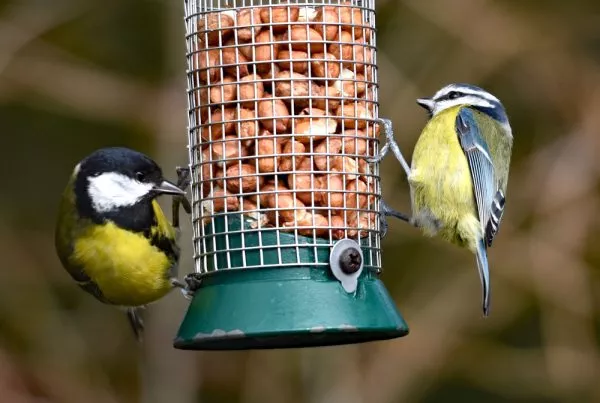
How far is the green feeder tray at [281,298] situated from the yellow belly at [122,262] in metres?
0.97

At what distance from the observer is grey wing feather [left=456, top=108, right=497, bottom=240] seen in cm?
625

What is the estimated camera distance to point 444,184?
622 cm

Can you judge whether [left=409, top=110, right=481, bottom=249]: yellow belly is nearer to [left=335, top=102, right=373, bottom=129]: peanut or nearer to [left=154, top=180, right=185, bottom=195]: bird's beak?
[left=335, top=102, right=373, bottom=129]: peanut

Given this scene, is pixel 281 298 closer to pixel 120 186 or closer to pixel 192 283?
pixel 192 283

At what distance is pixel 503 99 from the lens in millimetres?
9648

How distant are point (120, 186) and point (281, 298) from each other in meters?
1.46

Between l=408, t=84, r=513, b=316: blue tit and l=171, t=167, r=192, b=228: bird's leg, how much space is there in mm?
1186

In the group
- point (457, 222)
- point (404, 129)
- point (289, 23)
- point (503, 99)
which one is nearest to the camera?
point (289, 23)

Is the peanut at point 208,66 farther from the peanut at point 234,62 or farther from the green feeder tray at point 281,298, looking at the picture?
the green feeder tray at point 281,298

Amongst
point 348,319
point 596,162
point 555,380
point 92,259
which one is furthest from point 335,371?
point 348,319

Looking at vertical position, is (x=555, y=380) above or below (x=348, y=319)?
below

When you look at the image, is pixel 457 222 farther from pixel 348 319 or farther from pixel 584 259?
pixel 584 259

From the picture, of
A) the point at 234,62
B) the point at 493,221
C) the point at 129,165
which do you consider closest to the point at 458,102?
the point at 493,221

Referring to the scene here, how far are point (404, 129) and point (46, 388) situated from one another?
132 inches
